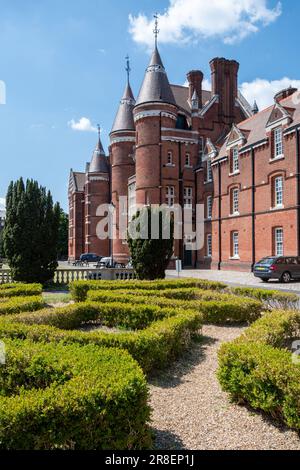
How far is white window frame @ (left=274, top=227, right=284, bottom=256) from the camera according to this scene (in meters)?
28.5

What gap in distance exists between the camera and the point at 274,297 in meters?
11.9

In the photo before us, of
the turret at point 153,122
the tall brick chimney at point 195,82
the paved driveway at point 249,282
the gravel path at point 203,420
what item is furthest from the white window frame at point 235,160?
the gravel path at point 203,420

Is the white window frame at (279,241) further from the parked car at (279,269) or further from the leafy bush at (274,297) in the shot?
the leafy bush at (274,297)

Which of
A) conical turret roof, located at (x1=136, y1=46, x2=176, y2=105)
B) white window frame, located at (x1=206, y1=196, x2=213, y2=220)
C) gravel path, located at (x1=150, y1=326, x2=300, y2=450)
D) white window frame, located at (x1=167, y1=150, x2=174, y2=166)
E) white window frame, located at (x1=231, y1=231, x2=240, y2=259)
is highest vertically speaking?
conical turret roof, located at (x1=136, y1=46, x2=176, y2=105)

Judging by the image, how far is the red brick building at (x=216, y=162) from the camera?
2886 centimetres

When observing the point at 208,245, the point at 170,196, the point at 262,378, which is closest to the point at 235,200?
the point at 208,245

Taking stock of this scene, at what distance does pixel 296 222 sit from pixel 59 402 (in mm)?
25747

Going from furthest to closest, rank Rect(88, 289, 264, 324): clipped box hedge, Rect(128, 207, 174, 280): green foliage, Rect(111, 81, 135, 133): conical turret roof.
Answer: Rect(111, 81, 135, 133): conical turret roof < Rect(128, 207, 174, 280): green foliage < Rect(88, 289, 264, 324): clipped box hedge

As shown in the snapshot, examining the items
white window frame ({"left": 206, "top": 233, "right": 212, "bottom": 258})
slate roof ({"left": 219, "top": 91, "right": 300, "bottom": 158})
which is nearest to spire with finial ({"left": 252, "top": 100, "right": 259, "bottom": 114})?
slate roof ({"left": 219, "top": 91, "right": 300, "bottom": 158})

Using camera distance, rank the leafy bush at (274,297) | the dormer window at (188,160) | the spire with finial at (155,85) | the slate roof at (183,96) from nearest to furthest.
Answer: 1. the leafy bush at (274,297)
2. the spire with finial at (155,85)
3. the dormer window at (188,160)
4. the slate roof at (183,96)

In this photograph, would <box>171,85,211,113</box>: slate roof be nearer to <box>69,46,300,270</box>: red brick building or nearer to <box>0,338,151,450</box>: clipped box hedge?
<box>69,46,300,270</box>: red brick building

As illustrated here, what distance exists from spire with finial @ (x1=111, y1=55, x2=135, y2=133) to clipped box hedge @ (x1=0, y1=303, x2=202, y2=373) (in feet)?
136

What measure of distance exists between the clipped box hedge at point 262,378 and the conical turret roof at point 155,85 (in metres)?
35.2
